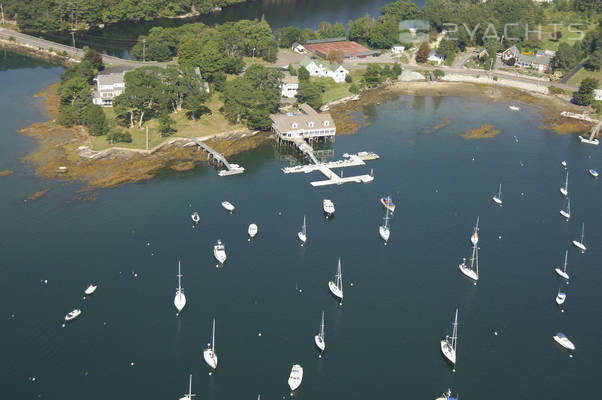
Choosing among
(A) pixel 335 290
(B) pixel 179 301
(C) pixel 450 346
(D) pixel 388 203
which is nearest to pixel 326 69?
(D) pixel 388 203

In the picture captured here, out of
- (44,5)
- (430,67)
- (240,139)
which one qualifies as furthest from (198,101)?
(44,5)

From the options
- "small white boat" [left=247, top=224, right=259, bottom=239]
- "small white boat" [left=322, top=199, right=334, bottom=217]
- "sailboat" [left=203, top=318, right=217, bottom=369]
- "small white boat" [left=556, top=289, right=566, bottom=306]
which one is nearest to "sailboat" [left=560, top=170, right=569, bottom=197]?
"small white boat" [left=556, top=289, right=566, bottom=306]

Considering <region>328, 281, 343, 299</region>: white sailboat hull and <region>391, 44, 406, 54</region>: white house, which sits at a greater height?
<region>391, 44, 406, 54</region>: white house

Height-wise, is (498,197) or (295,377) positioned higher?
(498,197)

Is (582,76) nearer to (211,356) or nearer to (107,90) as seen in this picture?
(107,90)

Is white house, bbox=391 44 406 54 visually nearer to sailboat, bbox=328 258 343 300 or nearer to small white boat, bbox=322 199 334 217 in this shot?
small white boat, bbox=322 199 334 217
